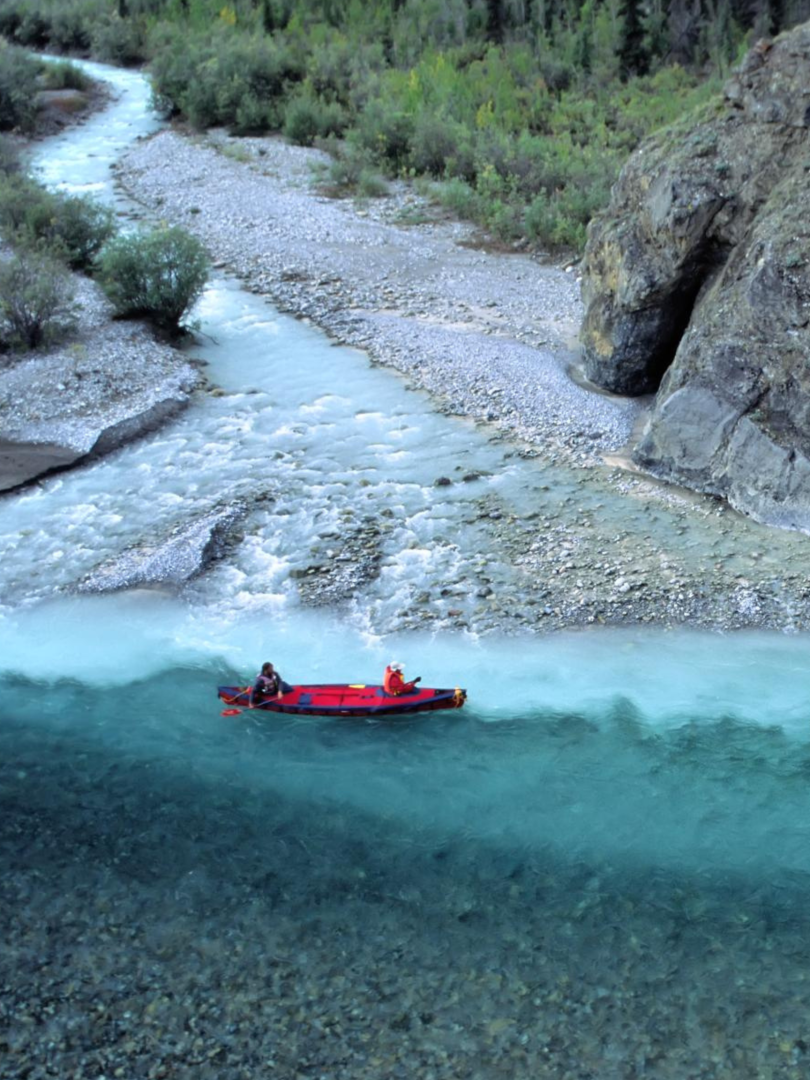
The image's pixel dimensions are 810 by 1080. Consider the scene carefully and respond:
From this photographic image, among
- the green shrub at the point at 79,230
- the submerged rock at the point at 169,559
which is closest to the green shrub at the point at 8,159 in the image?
the green shrub at the point at 79,230

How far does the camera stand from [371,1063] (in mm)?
8039

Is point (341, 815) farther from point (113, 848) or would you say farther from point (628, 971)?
point (628, 971)

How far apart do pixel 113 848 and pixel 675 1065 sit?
17.9 ft

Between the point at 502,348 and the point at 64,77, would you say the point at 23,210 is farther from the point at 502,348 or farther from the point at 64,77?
the point at 64,77

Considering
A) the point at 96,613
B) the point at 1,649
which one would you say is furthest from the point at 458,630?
the point at 1,649

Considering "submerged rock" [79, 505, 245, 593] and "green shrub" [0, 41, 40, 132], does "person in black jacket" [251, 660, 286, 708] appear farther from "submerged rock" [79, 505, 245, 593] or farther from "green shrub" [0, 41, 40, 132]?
"green shrub" [0, 41, 40, 132]

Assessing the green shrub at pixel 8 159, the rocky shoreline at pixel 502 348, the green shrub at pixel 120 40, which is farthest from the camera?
the green shrub at pixel 120 40

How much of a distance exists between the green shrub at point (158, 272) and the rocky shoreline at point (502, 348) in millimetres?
2602

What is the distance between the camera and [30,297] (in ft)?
62.2

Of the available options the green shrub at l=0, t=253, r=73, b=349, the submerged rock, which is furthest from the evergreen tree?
the submerged rock

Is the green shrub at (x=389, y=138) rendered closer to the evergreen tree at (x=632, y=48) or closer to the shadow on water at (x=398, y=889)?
the evergreen tree at (x=632, y=48)

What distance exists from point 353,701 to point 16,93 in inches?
1209

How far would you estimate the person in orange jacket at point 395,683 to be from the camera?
37.5 feet

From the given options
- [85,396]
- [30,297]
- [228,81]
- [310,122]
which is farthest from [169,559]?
[228,81]
